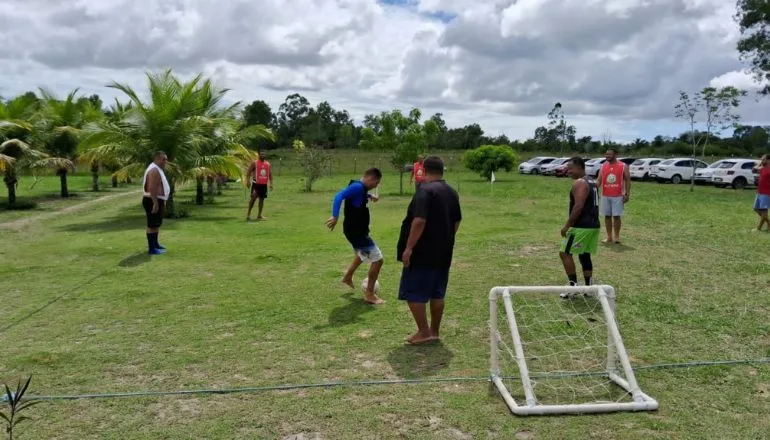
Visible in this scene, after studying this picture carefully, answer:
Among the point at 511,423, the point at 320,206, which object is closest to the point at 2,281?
the point at 511,423

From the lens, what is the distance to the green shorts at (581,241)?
22.8 feet

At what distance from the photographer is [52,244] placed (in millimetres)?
11086

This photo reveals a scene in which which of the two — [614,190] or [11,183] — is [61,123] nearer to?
[11,183]

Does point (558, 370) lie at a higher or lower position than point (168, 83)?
lower

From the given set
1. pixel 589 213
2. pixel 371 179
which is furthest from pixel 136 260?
pixel 589 213

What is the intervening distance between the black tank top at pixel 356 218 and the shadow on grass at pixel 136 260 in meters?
4.09

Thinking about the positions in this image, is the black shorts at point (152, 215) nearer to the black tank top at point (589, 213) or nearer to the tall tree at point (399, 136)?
the black tank top at point (589, 213)

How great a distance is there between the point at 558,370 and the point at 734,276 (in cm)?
459

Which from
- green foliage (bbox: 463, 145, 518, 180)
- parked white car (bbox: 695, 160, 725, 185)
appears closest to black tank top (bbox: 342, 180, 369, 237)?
parked white car (bbox: 695, 160, 725, 185)

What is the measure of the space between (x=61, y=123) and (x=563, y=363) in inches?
781

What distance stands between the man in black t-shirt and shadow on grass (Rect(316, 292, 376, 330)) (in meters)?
1.09

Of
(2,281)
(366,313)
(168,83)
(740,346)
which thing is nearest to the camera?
(740,346)

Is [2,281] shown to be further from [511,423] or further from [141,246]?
[511,423]

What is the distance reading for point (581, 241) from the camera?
6.96 metres
